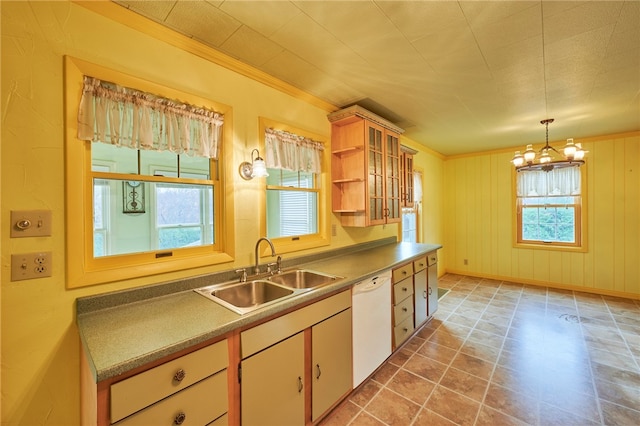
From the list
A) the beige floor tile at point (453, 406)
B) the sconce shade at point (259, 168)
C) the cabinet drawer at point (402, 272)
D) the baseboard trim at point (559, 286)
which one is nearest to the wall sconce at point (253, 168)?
the sconce shade at point (259, 168)

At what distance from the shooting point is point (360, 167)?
274 centimetres

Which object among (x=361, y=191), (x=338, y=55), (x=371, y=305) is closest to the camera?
(x=338, y=55)

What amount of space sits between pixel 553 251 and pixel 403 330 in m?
3.75

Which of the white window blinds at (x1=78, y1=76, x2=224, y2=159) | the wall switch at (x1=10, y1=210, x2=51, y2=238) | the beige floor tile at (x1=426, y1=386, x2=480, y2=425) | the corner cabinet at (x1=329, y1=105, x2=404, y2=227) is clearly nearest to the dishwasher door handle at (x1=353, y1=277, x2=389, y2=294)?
the corner cabinet at (x1=329, y1=105, x2=404, y2=227)

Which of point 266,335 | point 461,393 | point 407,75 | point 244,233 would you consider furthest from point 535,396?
point 407,75

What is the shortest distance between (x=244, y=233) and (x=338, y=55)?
1.48m

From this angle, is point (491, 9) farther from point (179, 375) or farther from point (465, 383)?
point (465, 383)

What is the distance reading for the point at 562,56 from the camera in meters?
1.95

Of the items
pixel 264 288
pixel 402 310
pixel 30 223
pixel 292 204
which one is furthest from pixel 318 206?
pixel 30 223

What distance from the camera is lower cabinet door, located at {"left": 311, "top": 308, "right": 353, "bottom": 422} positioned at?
1688 mm

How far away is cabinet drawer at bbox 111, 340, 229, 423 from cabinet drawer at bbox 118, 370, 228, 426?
1.0 inches

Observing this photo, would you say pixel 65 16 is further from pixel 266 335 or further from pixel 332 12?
pixel 266 335

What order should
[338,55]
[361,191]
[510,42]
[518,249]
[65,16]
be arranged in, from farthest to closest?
[518,249] < [361,191] < [338,55] < [510,42] < [65,16]

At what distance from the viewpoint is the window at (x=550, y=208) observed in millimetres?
4375
